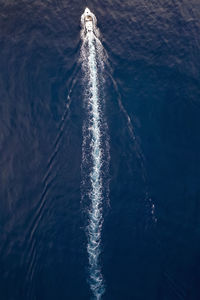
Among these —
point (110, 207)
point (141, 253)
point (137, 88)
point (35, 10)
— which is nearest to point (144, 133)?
point (137, 88)

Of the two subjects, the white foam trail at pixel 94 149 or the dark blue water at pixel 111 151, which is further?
the white foam trail at pixel 94 149

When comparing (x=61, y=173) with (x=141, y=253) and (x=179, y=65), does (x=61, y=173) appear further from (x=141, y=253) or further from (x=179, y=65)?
(x=179, y=65)

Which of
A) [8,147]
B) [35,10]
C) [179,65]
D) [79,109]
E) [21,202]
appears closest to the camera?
[21,202]

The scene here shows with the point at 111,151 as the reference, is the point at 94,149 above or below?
above

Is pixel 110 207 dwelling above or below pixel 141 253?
above
